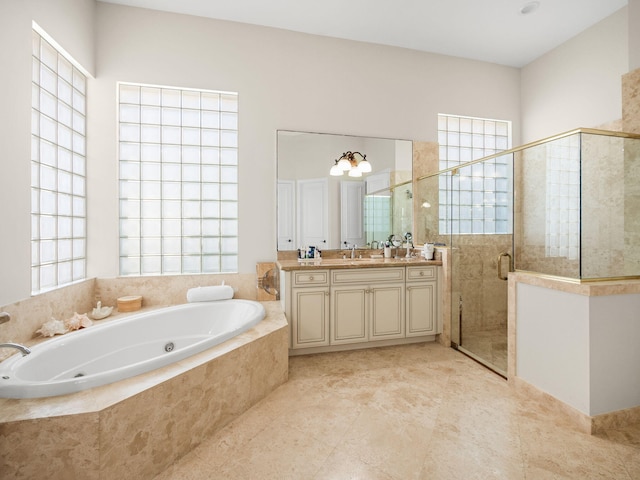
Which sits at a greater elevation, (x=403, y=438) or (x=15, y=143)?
(x=15, y=143)

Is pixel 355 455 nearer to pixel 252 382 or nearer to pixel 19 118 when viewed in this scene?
pixel 252 382

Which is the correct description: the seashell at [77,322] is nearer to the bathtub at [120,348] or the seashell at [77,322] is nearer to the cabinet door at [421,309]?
the bathtub at [120,348]

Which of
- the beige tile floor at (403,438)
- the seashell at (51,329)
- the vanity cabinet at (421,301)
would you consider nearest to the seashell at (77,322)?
the seashell at (51,329)

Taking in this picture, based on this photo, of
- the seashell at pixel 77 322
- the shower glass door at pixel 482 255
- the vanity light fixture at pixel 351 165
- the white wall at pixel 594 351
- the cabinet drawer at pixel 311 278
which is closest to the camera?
the white wall at pixel 594 351

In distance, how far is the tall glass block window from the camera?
2.18m

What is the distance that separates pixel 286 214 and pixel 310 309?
0.95m

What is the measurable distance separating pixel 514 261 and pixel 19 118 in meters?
3.39

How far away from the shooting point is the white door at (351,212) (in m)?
3.20

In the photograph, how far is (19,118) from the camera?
1.93 m

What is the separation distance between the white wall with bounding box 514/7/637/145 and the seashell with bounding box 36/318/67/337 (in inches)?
183

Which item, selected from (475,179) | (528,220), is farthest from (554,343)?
(475,179)

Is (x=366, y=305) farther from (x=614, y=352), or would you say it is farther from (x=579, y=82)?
(x=579, y=82)

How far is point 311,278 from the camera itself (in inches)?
107

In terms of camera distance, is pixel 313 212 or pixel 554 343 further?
pixel 313 212
